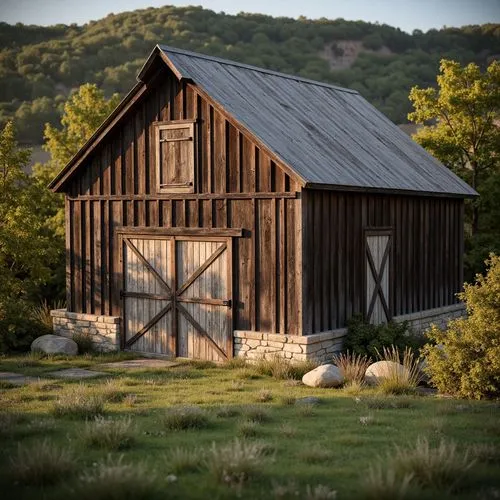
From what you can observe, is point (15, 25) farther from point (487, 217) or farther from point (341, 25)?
point (487, 217)

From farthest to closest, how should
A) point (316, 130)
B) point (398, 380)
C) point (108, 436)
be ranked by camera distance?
point (316, 130)
point (398, 380)
point (108, 436)

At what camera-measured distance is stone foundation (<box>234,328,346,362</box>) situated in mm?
15398

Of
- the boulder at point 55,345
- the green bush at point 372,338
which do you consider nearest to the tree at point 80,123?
the boulder at point 55,345

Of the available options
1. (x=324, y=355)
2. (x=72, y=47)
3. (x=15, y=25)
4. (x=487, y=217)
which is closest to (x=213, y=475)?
(x=324, y=355)

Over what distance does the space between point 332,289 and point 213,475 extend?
904cm

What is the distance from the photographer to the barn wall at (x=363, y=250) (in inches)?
626

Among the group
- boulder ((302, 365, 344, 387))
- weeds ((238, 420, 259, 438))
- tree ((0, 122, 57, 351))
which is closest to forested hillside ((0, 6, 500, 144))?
tree ((0, 122, 57, 351))

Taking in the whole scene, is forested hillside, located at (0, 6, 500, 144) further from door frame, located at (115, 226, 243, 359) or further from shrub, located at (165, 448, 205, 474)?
shrub, located at (165, 448, 205, 474)

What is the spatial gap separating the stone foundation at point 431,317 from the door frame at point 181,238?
15.1 feet

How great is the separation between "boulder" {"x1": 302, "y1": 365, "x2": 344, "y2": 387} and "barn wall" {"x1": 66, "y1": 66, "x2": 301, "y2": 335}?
1576 mm

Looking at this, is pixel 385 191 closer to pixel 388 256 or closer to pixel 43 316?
pixel 388 256

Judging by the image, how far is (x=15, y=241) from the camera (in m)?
19.2

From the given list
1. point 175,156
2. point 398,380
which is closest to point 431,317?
point 398,380

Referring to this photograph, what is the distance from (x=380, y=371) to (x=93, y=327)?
26.7 feet
